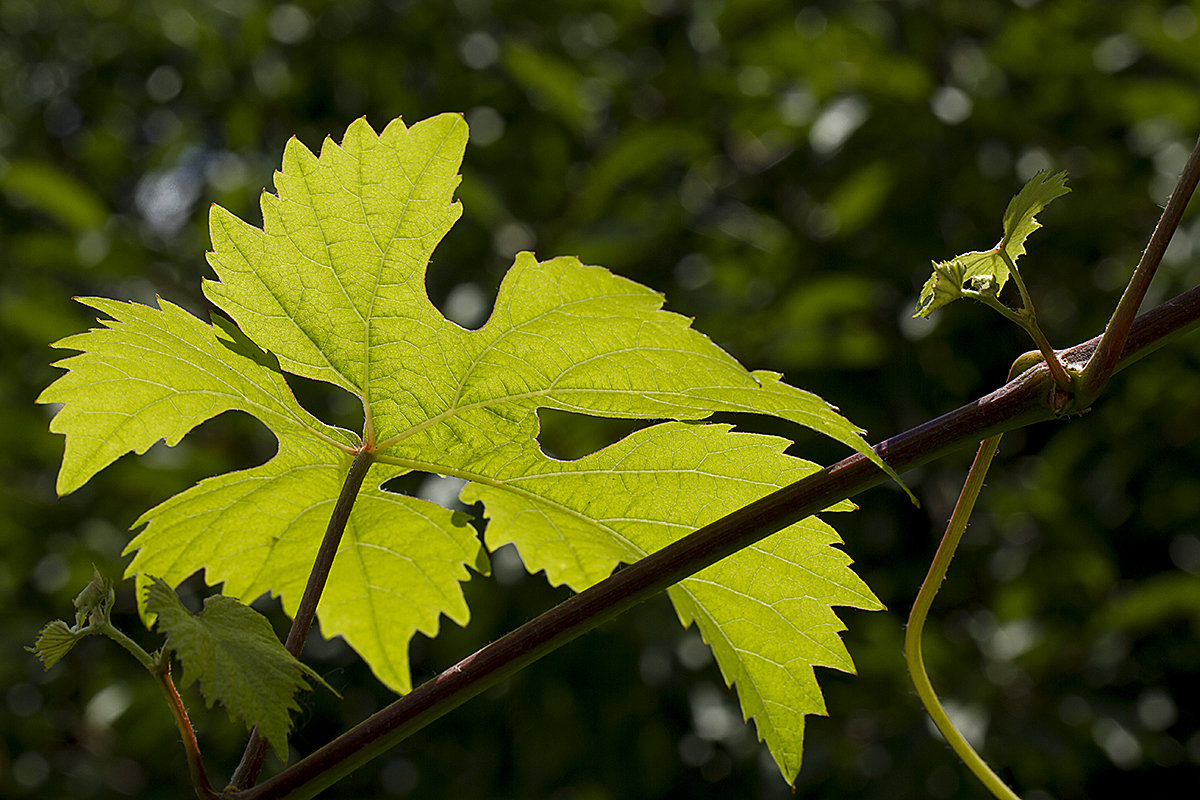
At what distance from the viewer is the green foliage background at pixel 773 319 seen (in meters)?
1.81

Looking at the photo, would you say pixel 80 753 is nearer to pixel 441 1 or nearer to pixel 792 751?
pixel 441 1

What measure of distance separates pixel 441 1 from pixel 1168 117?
153 centimetres

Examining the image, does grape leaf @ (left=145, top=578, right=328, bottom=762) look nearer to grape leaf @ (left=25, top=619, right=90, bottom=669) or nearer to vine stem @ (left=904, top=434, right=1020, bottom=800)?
grape leaf @ (left=25, top=619, right=90, bottom=669)

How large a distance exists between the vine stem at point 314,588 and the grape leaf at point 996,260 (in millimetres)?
306

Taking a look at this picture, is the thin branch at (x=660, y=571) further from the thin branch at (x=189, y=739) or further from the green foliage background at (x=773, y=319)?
the green foliage background at (x=773, y=319)

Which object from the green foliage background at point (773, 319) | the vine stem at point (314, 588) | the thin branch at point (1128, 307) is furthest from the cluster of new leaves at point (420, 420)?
the green foliage background at point (773, 319)

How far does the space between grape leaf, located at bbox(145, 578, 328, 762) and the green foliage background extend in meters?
1.27

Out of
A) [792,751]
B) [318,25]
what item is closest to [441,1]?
[318,25]

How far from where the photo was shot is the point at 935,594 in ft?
1.83

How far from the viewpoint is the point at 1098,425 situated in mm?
1966

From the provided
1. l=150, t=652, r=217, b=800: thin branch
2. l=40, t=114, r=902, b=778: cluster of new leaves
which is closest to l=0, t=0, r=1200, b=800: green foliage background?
l=40, t=114, r=902, b=778: cluster of new leaves

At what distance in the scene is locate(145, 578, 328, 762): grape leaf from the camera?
42 cm

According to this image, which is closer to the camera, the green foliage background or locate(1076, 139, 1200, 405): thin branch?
locate(1076, 139, 1200, 405): thin branch

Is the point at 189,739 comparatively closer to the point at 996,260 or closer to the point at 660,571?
the point at 660,571
